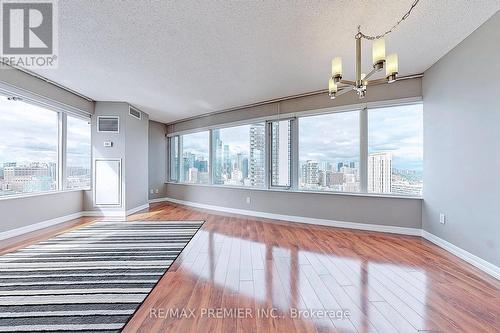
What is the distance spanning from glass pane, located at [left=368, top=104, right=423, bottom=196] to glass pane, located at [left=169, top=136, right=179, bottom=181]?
215 inches

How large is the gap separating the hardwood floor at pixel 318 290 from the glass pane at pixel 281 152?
173 cm

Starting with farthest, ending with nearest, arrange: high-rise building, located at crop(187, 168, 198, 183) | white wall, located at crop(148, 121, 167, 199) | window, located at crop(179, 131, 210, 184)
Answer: white wall, located at crop(148, 121, 167, 199), high-rise building, located at crop(187, 168, 198, 183), window, located at crop(179, 131, 210, 184)

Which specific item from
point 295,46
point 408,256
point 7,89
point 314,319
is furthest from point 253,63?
point 7,89

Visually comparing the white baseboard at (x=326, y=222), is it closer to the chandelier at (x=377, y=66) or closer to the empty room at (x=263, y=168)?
the empty room at (x=263, y=168)

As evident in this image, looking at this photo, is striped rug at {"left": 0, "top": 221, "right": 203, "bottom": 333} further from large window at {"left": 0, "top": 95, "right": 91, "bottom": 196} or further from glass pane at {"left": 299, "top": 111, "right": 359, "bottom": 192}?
glass pane at {"left": 299, "top": 111, "right": 359, "bottom": 192}

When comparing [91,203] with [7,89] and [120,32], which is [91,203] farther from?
[120,32]

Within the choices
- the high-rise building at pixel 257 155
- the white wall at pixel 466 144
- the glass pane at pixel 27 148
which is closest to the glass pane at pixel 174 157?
the high-rise building at pixel 257 155

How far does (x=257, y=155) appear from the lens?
5180 millimetres

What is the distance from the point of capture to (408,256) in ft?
8.93

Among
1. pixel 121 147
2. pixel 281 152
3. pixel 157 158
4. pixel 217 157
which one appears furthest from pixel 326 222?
pixel 157 158

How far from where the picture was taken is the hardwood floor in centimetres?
156

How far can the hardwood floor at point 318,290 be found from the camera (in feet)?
5.11

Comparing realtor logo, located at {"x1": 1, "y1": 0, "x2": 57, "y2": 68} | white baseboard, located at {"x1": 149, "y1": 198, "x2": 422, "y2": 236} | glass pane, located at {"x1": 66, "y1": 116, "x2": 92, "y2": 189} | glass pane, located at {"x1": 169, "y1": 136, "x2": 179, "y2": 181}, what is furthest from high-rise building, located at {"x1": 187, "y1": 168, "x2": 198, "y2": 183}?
realtor logo, located at {"x1": 1, "y1": 0, "x2": 57, "y2": 68}

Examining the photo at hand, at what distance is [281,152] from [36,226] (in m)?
4.71
